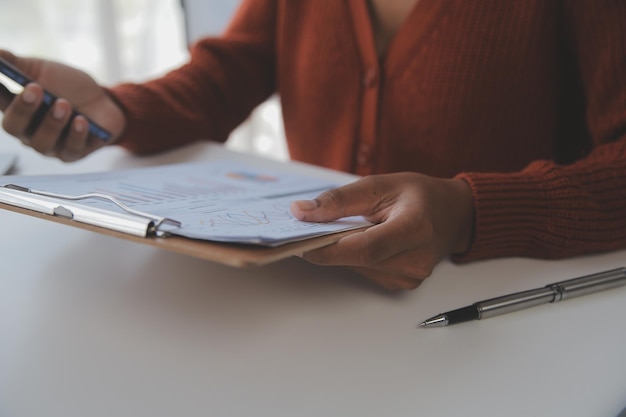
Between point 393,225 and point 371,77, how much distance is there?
0.34 metres

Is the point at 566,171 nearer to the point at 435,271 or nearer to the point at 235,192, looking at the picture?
the point at 435,271

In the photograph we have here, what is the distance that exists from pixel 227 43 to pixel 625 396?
67 cm

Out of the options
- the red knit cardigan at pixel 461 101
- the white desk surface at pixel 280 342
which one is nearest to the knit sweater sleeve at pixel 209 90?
the red knit cardigan at pixel 461 101

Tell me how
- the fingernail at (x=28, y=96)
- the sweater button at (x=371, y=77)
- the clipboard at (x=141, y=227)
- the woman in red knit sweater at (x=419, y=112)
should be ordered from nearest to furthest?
the clipboard at (x=141, y=227) → the woman in red knit sweater at (x=419, y=112) → the fingernail at (x=28, y=96) → the sweater button at (x=371, y=77)

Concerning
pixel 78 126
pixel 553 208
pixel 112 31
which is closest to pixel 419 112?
pixel 553 208

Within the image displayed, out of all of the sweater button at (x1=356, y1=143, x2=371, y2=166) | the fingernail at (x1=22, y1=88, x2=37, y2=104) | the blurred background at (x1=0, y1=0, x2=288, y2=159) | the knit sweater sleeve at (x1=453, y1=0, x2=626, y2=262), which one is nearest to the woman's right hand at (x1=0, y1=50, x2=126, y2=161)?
the fingernail at (x1=22, y1=88, x2=37, y2=104)

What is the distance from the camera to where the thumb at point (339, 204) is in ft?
1.20

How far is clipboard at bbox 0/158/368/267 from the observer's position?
278mm

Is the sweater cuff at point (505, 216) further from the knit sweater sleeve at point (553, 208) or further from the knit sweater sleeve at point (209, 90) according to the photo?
the knit sweater sleeve at point (209, 90)

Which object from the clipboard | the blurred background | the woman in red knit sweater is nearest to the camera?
the clipboard

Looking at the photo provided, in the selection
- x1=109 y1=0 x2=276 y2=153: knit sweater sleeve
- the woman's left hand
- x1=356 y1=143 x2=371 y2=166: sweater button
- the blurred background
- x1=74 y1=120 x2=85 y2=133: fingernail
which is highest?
the blurred background

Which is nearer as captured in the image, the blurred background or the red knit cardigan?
the red knit cardigan

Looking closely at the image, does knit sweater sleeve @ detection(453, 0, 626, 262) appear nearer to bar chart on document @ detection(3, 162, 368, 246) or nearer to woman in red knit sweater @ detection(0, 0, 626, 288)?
woman in red knit sweater @ detection(0, 0, 626, 288)

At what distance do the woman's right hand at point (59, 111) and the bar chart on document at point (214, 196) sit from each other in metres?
0.13
